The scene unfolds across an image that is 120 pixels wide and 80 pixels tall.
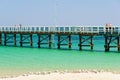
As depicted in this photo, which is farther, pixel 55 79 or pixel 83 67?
pixel 83 67

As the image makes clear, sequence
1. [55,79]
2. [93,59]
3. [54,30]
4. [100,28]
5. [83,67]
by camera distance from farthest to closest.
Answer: [54,30], [100,28], [93,59], [83,67], [55,79]

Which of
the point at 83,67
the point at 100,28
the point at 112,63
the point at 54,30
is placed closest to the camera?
the point at 83,67

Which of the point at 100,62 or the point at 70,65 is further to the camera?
the point at 100,62

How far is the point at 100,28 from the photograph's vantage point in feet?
140

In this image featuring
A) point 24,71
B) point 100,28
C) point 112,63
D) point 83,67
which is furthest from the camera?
point 100,28

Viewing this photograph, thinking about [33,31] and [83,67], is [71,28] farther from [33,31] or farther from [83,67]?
[83,67]

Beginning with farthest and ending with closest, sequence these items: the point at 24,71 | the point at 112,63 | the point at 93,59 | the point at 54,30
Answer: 1. the point at 54,30
2. the point at 93,59
3. the point at 112,63
4. the point at 24,71

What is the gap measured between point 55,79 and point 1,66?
9181 millimetres

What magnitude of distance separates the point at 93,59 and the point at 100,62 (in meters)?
2.32

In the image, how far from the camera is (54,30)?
1859 inches

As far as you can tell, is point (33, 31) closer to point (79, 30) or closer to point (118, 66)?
point (79, 30)

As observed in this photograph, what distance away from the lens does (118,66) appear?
28.9 metres

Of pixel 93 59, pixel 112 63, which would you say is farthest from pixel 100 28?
pixel 112 63

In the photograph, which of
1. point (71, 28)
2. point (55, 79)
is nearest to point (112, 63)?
point (55, 79)
